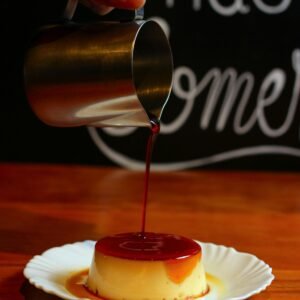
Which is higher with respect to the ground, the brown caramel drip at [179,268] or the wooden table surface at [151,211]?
the brown caramel drip at [179,268]

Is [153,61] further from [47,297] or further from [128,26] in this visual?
[47,297]

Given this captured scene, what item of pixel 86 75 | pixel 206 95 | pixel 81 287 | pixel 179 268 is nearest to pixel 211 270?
pixel 179 268

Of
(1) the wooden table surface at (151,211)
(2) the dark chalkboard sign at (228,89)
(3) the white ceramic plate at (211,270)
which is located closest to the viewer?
(3) the white ceramic plate at (211,270)

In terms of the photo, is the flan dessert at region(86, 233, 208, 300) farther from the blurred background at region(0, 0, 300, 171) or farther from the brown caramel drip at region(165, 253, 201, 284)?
the blurred background at region(0, 0, 300, 171)

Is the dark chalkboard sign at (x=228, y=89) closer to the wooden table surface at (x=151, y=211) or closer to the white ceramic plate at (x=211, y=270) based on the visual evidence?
the wooden table surface at (x=151, y=211)

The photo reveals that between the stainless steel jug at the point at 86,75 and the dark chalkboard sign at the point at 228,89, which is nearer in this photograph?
the stainless steel jug at the point at 86,75

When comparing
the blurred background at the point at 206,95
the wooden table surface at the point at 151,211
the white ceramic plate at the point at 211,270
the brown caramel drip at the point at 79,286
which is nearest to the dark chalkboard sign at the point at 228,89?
the blurred background at the point at 206,95

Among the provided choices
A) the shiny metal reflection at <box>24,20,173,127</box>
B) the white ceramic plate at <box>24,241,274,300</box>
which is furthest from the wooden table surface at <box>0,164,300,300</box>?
the shiny metal reflection at <box>24,20,173,127</box>

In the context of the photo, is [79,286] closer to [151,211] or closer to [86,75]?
[86,75]

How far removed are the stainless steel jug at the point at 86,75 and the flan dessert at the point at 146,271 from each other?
0.24 metres

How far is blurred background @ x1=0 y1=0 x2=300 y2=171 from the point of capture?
267 centimetres

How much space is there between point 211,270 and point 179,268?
13 cm

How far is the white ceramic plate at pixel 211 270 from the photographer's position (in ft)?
3.73

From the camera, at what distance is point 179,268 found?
1228 mm
